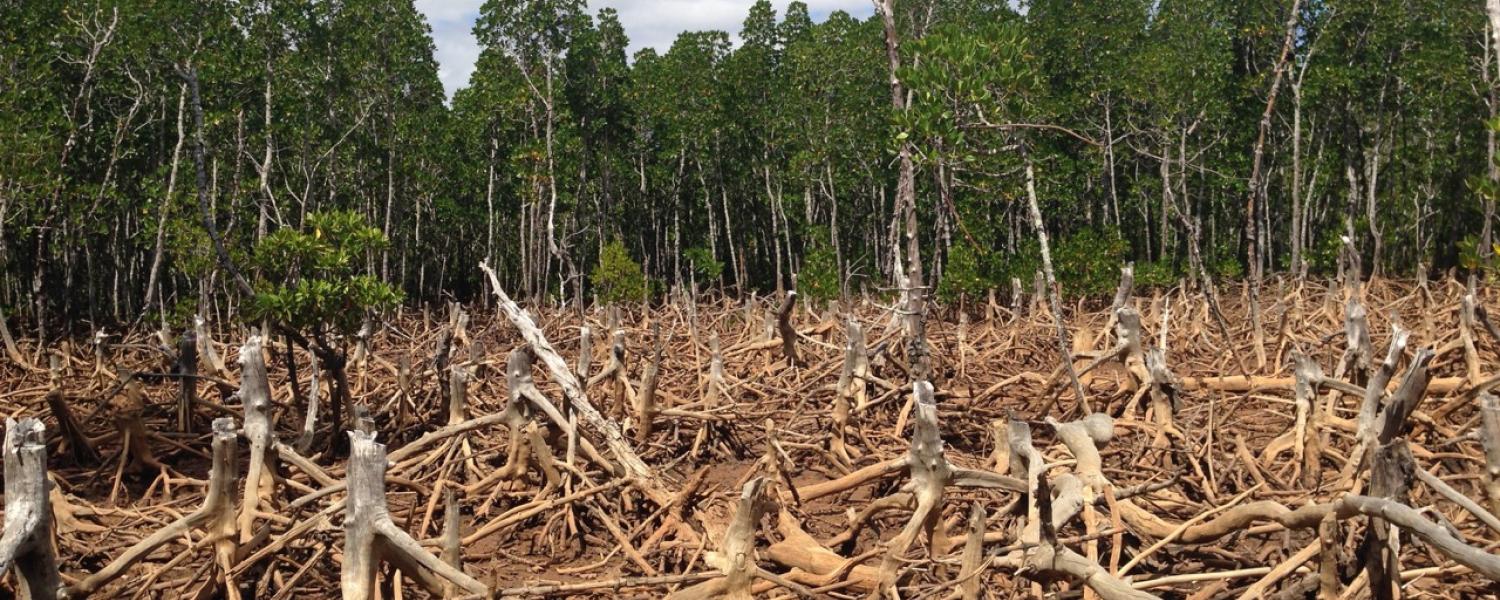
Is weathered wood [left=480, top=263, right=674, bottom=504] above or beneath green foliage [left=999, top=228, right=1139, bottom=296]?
above

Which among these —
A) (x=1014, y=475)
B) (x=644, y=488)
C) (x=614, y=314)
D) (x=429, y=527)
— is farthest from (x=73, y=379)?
(x=1014, y=475)

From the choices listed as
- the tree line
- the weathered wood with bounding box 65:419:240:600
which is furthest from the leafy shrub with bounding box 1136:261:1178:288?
the weathered wood with bounding box 65:419:240:600

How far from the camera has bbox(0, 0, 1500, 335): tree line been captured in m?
17.6

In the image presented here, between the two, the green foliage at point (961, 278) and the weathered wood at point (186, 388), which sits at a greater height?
the weathered wood at point (186, 388)

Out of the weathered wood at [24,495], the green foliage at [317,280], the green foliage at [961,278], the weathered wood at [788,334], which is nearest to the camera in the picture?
the weathered wood at [24,495]

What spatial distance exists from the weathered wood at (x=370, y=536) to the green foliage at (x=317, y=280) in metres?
3.53

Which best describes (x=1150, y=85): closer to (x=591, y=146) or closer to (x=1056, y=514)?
(x=591, y=146)

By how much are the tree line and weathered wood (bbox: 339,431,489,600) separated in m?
11.5

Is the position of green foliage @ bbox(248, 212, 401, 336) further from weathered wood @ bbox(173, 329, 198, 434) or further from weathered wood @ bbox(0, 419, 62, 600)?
weathered wood @ bbox(0, 419, 62, 600)

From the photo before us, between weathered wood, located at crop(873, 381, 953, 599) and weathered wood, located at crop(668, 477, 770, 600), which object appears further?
weathered wood, located at crop(873, 381, 953, 599)

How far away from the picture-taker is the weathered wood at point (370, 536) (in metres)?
3.49

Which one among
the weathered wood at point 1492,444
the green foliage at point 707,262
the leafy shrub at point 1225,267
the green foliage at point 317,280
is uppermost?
the green foliage at point 317,280

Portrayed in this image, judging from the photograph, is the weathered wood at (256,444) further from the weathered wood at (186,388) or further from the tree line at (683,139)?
the tree line at (683,139)

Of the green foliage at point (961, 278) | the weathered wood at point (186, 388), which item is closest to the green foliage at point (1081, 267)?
the green foliage at point (961, 278)
